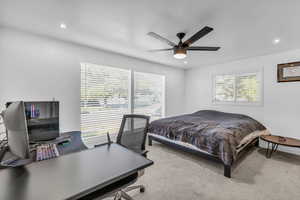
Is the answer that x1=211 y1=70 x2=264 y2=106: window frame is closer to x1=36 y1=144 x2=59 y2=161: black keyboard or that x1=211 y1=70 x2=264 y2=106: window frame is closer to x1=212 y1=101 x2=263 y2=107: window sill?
x1=212 y1=101 x2=263 y2=107: window sill

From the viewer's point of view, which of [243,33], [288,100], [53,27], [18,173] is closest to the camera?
[18,173]

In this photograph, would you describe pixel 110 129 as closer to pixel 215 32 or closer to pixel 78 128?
pixel 78 128

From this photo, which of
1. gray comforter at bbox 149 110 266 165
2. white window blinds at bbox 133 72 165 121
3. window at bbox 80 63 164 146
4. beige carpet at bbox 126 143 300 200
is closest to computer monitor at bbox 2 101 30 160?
beige carpet at bbox 126 143 300 200

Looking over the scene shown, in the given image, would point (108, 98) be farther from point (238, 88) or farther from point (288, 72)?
point (288, 72)

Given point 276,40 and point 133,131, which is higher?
point 276,40

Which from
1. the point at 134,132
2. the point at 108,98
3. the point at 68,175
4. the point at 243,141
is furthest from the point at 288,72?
the point at 68,175

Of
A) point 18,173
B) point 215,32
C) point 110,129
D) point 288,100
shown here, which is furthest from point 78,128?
point 288,100

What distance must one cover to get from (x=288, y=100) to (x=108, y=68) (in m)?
4.45

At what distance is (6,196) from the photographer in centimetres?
74

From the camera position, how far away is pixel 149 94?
14.8ft

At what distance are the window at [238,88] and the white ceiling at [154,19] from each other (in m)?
1.20

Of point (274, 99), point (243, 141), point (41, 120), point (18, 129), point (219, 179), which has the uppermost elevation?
point (274, 99)

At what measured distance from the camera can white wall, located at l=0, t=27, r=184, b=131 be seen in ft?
7.50

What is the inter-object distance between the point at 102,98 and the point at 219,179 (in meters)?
2.90
